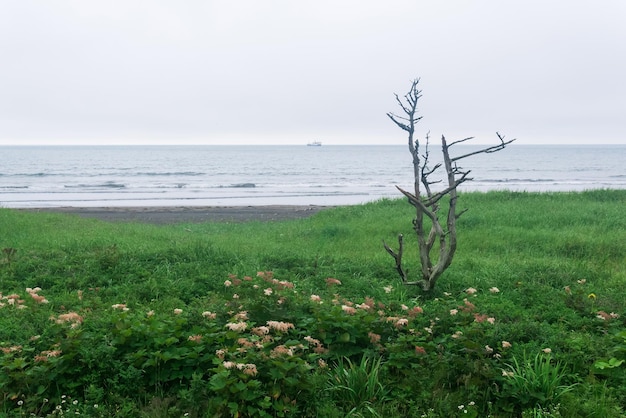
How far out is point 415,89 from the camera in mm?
6133

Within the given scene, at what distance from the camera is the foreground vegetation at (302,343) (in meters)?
3.82

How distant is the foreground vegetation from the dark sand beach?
40.1 feet

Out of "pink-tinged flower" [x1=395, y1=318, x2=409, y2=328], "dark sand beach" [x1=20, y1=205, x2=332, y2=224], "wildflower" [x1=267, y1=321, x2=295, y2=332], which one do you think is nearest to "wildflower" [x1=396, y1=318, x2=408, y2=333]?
"pink-tinged flower" [x1=395, y1=318, x2=409, y2=328]

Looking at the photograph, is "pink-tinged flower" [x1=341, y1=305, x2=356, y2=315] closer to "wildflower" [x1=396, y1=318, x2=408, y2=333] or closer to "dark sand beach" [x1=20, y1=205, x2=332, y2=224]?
"wildflower" [x1=396, y1=318, x2=408, y2=333]

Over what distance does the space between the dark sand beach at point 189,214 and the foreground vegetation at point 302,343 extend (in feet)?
40.1

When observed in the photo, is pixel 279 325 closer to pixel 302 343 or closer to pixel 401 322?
pixel 302 343

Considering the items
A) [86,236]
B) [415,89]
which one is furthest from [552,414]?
[86,236]

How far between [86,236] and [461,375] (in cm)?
950

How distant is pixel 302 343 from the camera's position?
4543mm

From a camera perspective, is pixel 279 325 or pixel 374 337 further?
pixel 374 337

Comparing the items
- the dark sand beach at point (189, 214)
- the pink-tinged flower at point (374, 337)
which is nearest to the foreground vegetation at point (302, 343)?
the pink-tinged flower at point (374, 337)

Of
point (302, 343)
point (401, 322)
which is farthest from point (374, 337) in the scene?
point (302, 343)

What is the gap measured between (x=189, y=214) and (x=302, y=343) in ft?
59.7

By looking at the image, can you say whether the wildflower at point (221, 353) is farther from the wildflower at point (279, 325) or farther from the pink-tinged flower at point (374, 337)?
the pink-tinged flower at point (374, 337)
